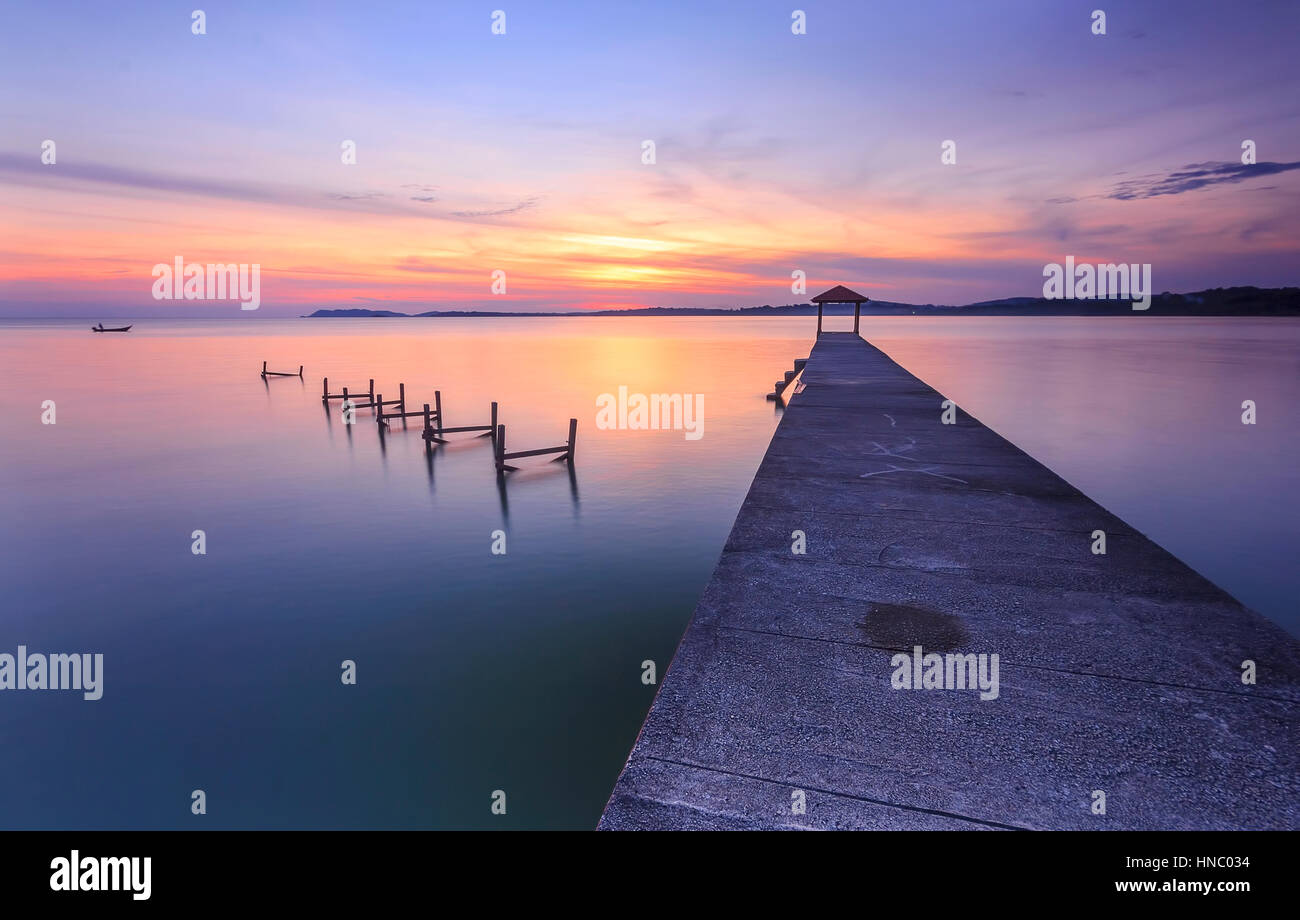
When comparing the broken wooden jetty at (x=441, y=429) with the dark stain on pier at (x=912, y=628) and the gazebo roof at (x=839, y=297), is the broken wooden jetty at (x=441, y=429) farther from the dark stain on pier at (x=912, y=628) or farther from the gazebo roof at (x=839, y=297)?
the gazebo roof at (x=839, y=297)

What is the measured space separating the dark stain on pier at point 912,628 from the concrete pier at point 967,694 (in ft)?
0.06

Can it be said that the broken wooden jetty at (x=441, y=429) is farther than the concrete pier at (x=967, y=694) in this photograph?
Yes

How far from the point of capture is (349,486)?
20.7 metres

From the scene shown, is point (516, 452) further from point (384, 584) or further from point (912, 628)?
point (912, 628)

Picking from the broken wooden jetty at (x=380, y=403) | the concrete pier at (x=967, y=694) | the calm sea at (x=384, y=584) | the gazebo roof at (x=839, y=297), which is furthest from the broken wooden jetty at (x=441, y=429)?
the gazebo roof at (x=839, y=297)

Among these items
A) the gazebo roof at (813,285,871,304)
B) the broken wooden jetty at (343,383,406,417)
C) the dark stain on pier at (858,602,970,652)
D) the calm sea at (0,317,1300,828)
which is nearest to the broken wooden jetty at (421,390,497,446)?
the calm sea at (0,317,1300,828)

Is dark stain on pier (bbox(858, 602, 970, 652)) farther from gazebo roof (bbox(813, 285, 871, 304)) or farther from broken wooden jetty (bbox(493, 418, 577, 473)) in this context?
gazebo roof (bbox(813, 285, 871, 304))

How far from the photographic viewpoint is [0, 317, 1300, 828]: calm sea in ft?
25.4

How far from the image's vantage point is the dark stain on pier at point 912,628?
4758mm

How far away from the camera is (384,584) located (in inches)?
510

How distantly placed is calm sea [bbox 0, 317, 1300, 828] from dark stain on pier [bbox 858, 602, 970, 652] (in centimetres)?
419

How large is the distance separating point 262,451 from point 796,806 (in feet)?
91.6

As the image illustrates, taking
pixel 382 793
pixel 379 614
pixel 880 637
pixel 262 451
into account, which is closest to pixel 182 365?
pixel 262 451
